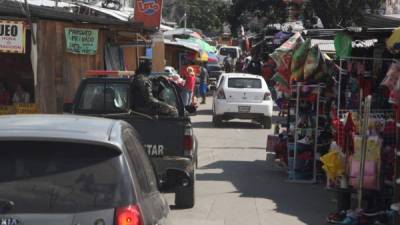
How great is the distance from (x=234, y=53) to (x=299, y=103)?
137ft

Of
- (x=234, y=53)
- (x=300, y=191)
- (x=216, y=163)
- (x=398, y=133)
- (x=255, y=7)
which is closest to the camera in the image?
(x=398, y=133)

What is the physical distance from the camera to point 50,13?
51.9 ft

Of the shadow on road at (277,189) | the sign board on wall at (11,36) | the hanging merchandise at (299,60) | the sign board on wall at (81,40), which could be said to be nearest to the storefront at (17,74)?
the sign board on wall at (11,36)

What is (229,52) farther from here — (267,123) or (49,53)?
(49,53)

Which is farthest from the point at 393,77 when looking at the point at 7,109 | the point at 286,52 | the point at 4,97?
the point at 4,97

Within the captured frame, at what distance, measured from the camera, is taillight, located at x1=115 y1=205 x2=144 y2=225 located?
3.95 metres

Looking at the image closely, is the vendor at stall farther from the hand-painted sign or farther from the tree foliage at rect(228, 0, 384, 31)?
the tree foliage at rect(228, 0, 384, 31)

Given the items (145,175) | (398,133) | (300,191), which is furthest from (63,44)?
(145,175)

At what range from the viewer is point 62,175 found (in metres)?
4.06

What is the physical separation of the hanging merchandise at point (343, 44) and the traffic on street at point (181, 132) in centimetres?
2

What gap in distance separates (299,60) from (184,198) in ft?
13.2

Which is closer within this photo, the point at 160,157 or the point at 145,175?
the point at 145,175

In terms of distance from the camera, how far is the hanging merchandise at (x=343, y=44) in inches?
425

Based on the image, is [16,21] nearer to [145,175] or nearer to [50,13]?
[50,13]
